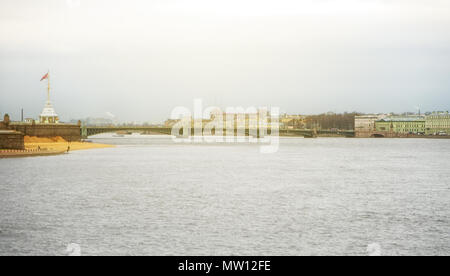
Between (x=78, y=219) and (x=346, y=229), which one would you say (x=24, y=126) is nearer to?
(x=78, y=219)

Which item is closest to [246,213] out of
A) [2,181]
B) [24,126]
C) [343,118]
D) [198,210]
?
[198,210]

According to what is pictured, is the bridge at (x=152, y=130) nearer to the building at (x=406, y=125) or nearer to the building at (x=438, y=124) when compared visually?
the building at (x=406, y=125)

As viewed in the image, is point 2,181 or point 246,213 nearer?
point 246,213

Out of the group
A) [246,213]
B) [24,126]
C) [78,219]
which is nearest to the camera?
[78,219]

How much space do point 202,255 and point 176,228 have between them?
2.44m

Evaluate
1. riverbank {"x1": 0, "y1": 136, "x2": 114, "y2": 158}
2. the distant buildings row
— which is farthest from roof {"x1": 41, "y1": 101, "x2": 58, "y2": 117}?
the distant buildings row

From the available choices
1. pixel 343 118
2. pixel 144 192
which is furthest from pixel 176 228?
pixel 343 118

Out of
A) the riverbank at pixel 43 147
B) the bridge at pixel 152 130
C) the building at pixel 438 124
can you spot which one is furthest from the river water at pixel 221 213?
the building at pixel 438 124

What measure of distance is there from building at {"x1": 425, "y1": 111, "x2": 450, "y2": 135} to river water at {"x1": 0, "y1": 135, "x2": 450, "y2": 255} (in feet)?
257

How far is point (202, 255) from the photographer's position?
1141 centimetres

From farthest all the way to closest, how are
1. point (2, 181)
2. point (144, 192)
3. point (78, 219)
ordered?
1. point (2, 181)
2. point (144, 192)
3. point (78, 219)

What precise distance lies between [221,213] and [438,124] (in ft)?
313

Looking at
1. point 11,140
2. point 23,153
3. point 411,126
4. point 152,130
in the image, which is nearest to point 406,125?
point 411,126

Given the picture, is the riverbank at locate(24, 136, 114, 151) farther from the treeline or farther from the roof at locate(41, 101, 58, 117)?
the treeline
